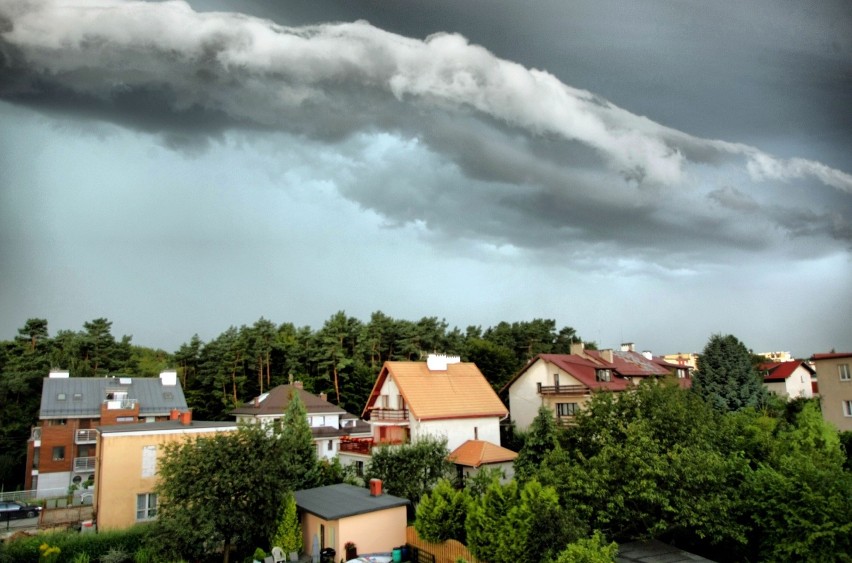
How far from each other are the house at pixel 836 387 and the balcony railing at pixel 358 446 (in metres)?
31.4

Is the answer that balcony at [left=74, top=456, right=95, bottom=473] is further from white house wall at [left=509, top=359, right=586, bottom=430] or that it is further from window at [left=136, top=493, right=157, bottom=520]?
white house wall at [left=509, top=359, right=586, bottom=430]

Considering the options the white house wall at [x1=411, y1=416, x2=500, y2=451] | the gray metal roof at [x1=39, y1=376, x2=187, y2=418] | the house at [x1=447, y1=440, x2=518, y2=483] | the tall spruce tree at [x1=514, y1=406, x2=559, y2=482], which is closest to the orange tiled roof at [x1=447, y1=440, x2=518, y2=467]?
the house at [x1=447, y1=440, x2=518, y2=483]

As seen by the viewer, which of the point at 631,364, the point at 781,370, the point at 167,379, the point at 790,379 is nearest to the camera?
the point at 631,364

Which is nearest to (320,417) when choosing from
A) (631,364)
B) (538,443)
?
(538,443)

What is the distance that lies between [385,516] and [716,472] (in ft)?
45.7

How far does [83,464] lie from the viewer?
156ft

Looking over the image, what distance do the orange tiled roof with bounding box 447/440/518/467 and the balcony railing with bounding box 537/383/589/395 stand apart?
9055 millimetres

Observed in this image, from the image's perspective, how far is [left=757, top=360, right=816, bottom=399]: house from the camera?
64625 mm

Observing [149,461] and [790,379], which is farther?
[790,379]

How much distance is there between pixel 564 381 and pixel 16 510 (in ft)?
128

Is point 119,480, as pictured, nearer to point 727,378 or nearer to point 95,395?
point 95,395

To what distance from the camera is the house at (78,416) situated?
47312 millimetres

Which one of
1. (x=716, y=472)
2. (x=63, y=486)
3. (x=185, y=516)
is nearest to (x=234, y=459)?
(x=185, y=516)

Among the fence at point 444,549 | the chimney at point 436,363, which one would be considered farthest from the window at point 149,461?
the chimney at point 436,363
